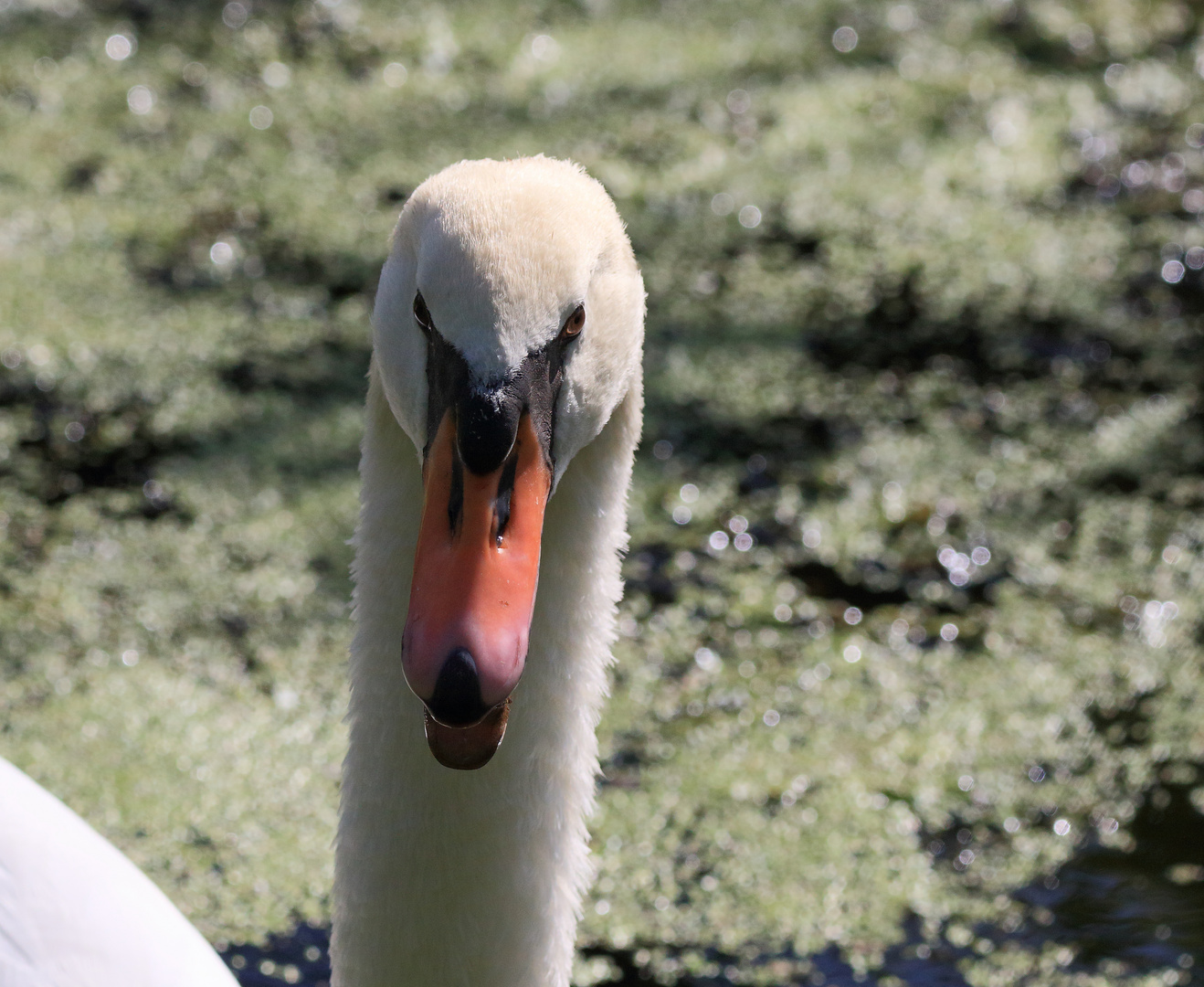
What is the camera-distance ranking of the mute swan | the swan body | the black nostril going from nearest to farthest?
the black nostril < the mute swan < the swan body

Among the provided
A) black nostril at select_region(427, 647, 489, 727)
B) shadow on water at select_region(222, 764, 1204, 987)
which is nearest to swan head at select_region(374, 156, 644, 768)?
black nostril at select_region(427, 647, 489, 727)

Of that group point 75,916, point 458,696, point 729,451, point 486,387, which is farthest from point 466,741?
point 729,451

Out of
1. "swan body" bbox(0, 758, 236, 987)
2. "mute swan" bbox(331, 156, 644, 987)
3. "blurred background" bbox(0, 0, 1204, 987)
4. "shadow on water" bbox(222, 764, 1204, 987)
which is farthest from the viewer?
"blurred background" bbox(0, 0, 1204, 987)

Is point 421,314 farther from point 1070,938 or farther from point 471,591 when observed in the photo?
point 1070,938

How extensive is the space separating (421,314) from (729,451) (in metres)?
1.68

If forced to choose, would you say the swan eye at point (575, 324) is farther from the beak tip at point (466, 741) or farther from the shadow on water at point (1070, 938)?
the shadow on water at point (1070, 938)

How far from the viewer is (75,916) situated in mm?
1500

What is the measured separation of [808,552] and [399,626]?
141 centimetres

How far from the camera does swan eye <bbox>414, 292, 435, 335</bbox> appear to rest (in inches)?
48.1

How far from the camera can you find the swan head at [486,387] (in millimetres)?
1091

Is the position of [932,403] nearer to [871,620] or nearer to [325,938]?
[871,620]

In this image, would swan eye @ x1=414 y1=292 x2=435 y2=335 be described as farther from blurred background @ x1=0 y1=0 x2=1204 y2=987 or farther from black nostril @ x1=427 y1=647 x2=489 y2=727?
blurred background @ x1=0 y1=0 x2=1204 y2=987

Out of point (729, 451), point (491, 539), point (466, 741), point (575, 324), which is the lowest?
point (729, 451)

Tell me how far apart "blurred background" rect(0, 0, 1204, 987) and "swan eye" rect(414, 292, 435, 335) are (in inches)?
39.9
